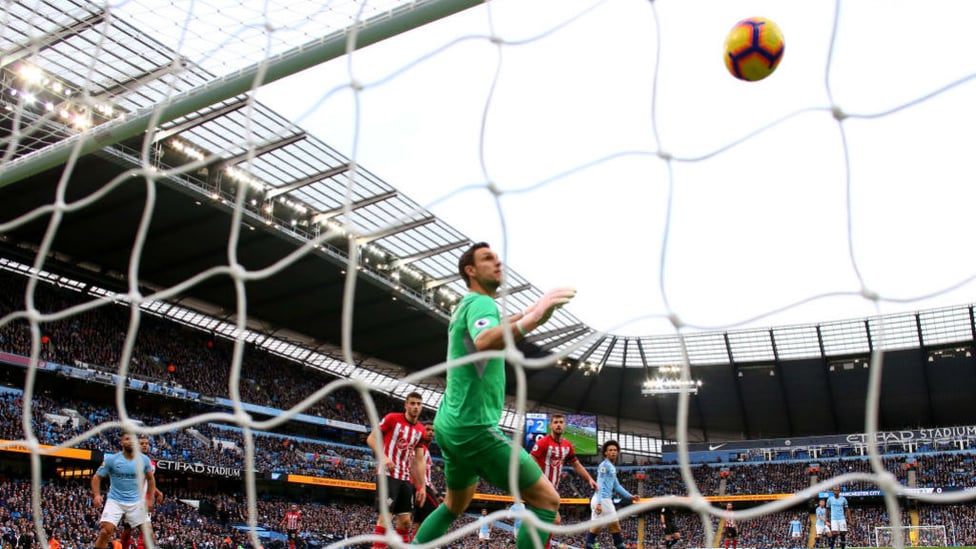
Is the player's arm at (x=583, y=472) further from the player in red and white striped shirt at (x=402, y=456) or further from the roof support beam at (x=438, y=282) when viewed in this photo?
the roof support beam at (x=438, y=282)

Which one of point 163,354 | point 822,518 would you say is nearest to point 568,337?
point 163,354

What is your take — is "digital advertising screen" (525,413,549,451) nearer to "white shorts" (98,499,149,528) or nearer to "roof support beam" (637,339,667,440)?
"roof support beam" (637,339,667,440)

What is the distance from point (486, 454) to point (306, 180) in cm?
2399

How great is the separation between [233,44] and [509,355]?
19.6 feet

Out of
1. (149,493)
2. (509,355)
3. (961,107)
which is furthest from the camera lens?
(149,493)

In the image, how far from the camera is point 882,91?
11.5ft

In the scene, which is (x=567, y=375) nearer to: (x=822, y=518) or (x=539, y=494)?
(x=822, y=518)

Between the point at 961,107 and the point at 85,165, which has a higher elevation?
the point at 85,165

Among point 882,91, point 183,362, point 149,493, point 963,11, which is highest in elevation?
point 183,362

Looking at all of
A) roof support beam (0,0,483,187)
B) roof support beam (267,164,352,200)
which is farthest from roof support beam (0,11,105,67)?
roof support beam (267,164,352,200)

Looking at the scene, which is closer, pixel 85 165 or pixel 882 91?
pixel 882 91

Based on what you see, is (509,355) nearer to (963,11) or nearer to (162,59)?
(963,11)

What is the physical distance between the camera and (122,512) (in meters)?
6.91

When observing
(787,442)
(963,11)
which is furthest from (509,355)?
(787,442)
